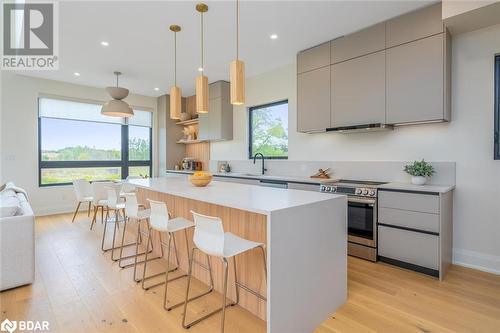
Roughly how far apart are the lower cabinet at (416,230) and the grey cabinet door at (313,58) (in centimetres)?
197

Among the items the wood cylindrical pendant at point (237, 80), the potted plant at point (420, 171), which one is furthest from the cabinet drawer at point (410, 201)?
the wood cylindrical pendant at point (237, 80)

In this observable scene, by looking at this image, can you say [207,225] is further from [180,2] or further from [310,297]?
[180,2]

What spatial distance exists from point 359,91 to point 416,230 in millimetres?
1769

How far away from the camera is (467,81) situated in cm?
284

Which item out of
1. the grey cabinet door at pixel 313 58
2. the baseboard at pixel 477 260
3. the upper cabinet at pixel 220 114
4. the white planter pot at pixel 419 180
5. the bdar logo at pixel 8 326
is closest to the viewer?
the bdar logo at pixel 8 326

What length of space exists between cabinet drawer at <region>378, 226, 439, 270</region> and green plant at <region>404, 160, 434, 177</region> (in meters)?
0.70

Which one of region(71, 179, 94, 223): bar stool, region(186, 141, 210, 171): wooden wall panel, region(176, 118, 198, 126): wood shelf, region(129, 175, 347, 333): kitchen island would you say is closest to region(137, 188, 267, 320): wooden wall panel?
region(129, 175, 347, 333): kitchen island

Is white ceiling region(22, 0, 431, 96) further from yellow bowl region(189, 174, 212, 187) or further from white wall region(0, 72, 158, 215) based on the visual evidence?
yellow bowl region(189, 174, 212, 187)

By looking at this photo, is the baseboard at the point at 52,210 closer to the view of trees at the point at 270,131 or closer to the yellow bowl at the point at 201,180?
the view of trees at the point at 270,131

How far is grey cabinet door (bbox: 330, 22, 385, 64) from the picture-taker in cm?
315

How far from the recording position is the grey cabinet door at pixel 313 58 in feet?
12.0

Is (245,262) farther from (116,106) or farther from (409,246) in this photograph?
(116,106)

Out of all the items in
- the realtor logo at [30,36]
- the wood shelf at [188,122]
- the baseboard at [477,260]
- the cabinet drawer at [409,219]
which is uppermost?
the realtor logo at [30,36]

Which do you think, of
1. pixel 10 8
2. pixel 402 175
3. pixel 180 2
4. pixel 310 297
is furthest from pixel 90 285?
pixel 402 175
